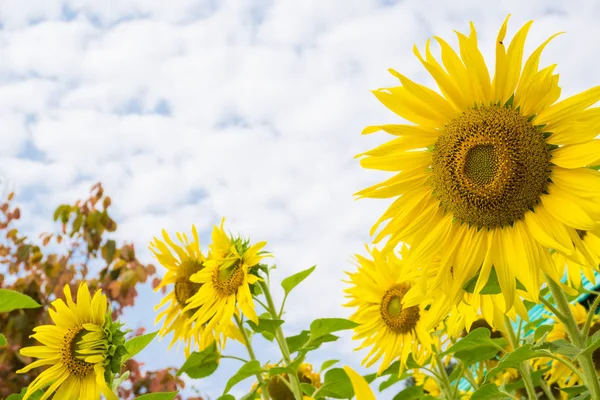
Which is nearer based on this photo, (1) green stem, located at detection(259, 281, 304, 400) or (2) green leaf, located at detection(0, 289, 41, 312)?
(2) green leaf, located at detection(0, 289, 41, 312)

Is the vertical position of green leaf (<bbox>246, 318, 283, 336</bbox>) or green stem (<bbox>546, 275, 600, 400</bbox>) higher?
green leaf (<bbox>246, 318, 283, 336</bbox>)

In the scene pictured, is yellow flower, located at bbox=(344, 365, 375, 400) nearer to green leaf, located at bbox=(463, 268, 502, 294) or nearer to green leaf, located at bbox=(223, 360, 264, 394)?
green leaf, located at bbox=(463, 268, 502, 294)

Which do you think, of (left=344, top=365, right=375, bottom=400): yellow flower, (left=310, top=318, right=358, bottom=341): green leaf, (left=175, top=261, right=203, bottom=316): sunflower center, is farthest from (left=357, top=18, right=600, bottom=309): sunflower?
(left=175, top=261, right=203, bottom=316): sunflower center

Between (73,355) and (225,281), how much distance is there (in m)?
0.83

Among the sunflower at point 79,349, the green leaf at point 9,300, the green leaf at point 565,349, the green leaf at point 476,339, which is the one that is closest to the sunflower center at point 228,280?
the sunflower at point 79,349

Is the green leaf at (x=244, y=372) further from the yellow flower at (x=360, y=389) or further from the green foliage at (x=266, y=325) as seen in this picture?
the yellow flower at (x=360, y=389)

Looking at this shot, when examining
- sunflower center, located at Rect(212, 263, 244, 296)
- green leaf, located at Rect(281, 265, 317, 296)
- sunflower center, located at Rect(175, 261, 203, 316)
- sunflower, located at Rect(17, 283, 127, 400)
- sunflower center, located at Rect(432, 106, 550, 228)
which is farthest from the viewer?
sunflower center, located at Rect(175, 261, 203, 316)

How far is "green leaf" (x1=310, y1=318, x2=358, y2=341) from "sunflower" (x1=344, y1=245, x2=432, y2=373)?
561 mm

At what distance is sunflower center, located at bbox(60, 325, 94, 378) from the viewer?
2357 mm

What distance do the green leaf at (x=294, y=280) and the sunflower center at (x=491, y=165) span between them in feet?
3.45

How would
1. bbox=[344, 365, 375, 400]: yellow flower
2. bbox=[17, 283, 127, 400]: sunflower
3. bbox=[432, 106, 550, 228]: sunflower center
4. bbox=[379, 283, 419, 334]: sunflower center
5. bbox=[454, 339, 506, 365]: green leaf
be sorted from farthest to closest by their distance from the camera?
bbox=[379, 283, 419, 334]: sunflower center
bbox=[454, 339, 506, 365]: green leaf
bbox=[17, 283, 127, 400]: sunflower
bbox=[432, 106, 550, 228]: sunflower center
bbox=[344, 365, 375, 400]: yellow flower

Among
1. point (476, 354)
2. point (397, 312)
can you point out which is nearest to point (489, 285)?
point (476, 354)

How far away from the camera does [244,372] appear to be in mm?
2631

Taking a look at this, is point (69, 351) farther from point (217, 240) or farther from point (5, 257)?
point (5, 257)
